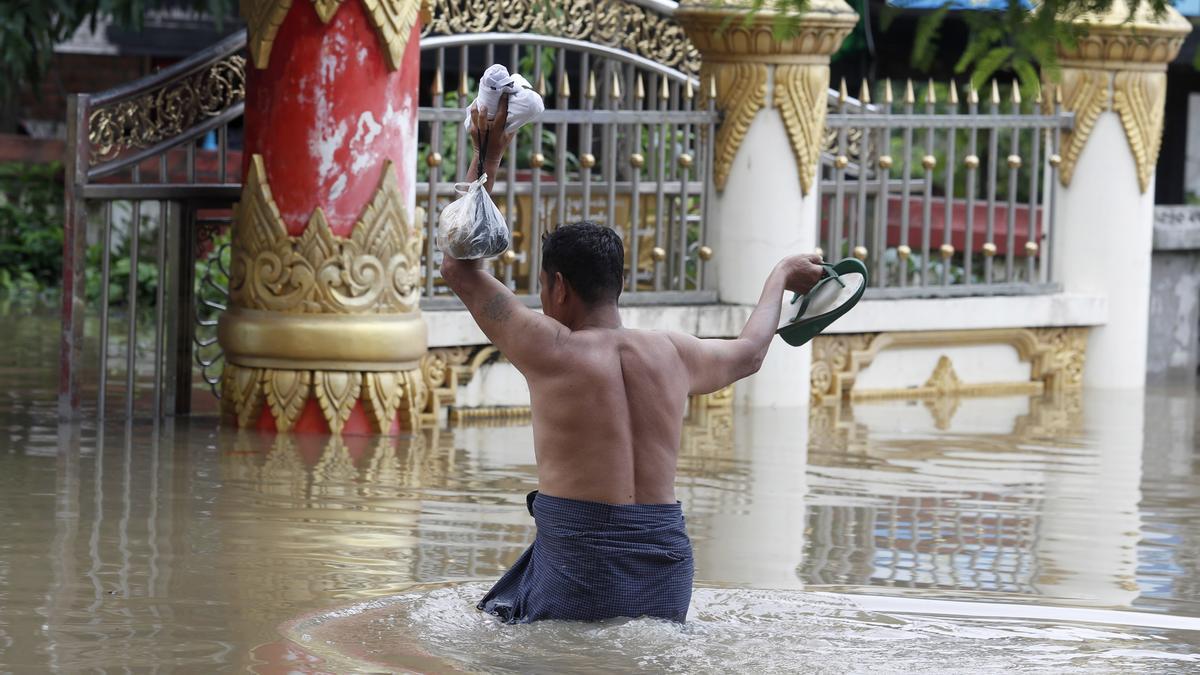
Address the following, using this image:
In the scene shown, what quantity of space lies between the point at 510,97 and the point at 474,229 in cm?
43

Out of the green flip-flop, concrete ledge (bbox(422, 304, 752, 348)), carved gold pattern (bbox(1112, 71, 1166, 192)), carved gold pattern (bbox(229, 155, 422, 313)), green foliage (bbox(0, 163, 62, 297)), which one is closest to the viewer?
the green flip-flop

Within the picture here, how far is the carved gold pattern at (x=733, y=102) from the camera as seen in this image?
36.5 feet

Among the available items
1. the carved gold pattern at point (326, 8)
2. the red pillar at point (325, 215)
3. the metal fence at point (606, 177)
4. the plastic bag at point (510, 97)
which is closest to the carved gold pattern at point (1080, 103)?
the metal fence at point (606, 177)

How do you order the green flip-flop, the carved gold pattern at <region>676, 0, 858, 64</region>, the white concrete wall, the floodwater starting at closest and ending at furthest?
the floodwater
the green flip-flop
the carved gold pattern at <region>676, 0, 858, 64</region>
the white concrete wall

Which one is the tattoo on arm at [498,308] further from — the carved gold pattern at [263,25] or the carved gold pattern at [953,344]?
the carved gold pattern at [953,344]

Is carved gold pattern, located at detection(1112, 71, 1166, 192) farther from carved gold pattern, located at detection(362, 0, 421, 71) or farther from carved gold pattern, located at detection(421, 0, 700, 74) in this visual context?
carved gold pattern, located at detection(362, 0, 421, 71)

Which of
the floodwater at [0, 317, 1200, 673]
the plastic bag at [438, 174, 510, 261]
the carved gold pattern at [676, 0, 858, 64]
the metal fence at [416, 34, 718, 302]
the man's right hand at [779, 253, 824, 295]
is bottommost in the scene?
the floodwater at [0, 317, 1200, 673]

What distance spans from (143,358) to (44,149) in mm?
7250

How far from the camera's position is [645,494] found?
5.46 meters

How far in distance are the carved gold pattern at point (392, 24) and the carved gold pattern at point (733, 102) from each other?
2.30 m

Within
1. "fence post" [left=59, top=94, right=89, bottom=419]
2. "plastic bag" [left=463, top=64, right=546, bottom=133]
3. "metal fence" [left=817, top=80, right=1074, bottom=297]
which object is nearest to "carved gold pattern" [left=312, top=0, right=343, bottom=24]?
"fence post" [left=59, top=94, right=89, bottom=419]

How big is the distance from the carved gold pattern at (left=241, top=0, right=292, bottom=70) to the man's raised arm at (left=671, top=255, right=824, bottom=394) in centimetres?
426

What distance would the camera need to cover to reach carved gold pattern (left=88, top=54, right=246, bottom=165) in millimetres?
9547

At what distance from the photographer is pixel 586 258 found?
5.42 metres
